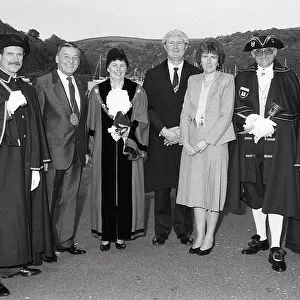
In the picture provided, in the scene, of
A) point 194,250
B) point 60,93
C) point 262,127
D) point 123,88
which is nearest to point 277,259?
point 194,250

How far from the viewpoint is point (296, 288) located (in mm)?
3600

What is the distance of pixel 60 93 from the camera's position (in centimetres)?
427

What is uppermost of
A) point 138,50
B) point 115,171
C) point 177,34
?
point 138,50

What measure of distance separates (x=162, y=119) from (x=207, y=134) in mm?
721

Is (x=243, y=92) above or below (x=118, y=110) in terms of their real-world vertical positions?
above

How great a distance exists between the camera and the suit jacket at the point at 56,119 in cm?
422

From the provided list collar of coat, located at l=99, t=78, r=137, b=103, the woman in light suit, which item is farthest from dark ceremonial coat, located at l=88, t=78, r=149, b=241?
the woman in light suit

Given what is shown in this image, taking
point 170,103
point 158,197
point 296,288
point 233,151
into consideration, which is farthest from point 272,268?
point 170,103

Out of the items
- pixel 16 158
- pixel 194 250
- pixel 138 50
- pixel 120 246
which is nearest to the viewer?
pixel 16 158

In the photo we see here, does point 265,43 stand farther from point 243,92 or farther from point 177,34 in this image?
point 177,34

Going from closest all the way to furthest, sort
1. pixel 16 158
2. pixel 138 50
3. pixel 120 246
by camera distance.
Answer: pixel 16 158
pixel 120 246
pixel 138 50

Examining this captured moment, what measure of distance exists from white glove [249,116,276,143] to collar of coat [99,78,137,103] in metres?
1.19

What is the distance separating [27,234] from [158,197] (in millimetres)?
1591

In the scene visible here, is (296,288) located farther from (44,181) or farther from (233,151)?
(44,181)
